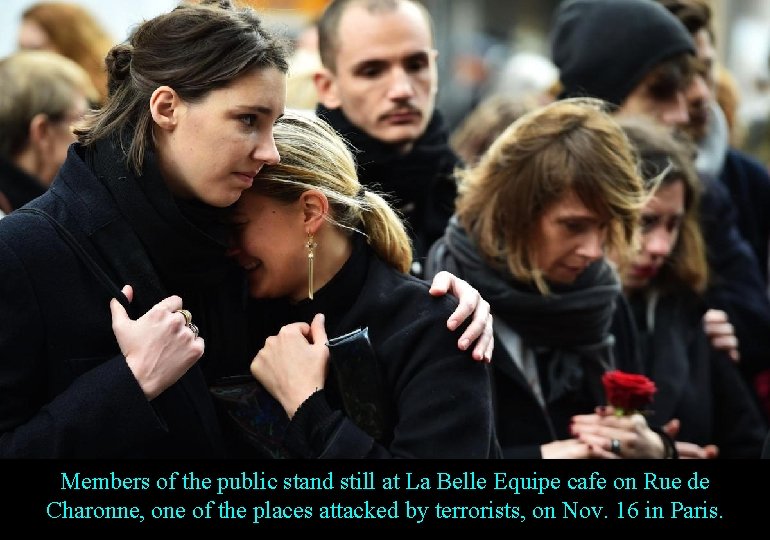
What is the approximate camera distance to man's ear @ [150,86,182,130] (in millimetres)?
2518

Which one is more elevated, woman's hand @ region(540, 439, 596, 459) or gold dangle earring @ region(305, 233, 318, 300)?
gold dangle earring @ region(305, 233, 318, 300)

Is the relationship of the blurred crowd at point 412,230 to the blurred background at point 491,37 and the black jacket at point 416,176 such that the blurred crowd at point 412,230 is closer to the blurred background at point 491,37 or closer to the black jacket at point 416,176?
the black jacket at point 416,176

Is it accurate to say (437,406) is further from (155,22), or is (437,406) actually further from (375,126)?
(375,126)

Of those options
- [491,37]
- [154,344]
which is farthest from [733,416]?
[491,37]

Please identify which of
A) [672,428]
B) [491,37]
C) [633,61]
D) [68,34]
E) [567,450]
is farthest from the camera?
[491,37]

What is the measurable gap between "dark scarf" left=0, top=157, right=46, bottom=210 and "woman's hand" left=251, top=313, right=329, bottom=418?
182 centimetres

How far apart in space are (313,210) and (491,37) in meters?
15.0

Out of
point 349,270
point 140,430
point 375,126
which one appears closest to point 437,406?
point 349,270

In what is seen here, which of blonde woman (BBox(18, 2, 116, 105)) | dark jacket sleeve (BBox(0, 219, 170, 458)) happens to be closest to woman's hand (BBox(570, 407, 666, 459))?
dark jacket sleeve (BBox(0, 219, 170, 458))

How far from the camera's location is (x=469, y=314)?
2.74 meters

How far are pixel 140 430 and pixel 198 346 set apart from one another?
21cm

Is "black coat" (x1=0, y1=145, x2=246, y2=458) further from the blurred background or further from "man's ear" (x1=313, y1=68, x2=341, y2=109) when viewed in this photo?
"man's ear" (x1=313, y1=68, x2=341, y2=109)

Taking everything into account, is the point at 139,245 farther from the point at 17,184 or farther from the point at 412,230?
the point at 17,184

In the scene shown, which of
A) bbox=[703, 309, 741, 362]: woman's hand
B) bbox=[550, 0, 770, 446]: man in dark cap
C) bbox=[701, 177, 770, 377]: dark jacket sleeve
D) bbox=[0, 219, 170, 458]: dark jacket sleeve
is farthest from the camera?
bbox=[550, 0, 770, 446]: man in dark cap
